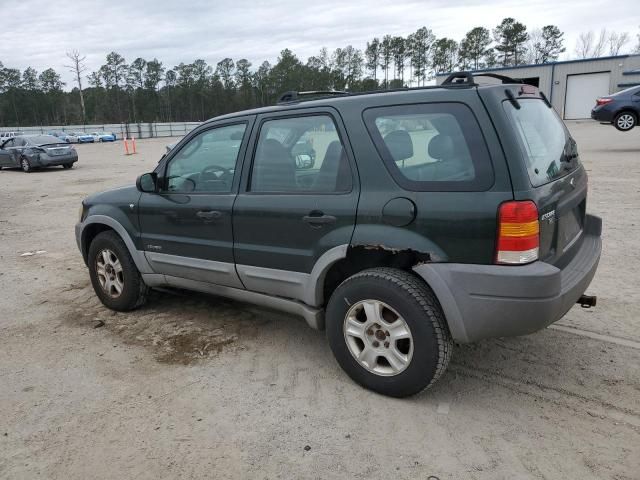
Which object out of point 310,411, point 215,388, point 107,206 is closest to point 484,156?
point 310,411

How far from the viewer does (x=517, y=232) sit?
8.49 feet

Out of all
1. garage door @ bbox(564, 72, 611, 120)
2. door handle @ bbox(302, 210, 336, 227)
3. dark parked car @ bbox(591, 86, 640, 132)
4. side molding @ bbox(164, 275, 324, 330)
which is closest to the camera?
door handle @ bbox(302, 210, 336, 227)

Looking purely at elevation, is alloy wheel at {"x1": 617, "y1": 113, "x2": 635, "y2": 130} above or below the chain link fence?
below

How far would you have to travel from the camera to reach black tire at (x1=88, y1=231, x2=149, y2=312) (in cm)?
452

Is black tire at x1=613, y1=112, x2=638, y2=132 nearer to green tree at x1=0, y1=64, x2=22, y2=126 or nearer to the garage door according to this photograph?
the garage door

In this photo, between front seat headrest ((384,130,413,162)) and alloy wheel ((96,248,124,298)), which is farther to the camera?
alloy wheel ((96,248,124,298))

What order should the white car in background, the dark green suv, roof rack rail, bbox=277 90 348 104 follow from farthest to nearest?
the white car in background
roof rack rail, bbox=277 90 348 104
the dark green suv

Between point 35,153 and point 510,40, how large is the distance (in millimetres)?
74899

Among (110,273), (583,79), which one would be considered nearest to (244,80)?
(583,79)

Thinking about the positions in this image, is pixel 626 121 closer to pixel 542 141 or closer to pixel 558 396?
Result: pixel 542 141

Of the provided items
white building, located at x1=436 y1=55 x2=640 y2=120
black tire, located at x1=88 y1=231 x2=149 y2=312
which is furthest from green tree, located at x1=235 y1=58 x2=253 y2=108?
black tire, located at x1=88 y1=231 x2=149 y2=312

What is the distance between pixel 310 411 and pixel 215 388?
2.29ft

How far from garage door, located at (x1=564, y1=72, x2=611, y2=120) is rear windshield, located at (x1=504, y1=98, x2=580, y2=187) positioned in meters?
42.4

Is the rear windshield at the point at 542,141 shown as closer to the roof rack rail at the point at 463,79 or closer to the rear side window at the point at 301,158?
the roof rack rail at the point at 463,79
